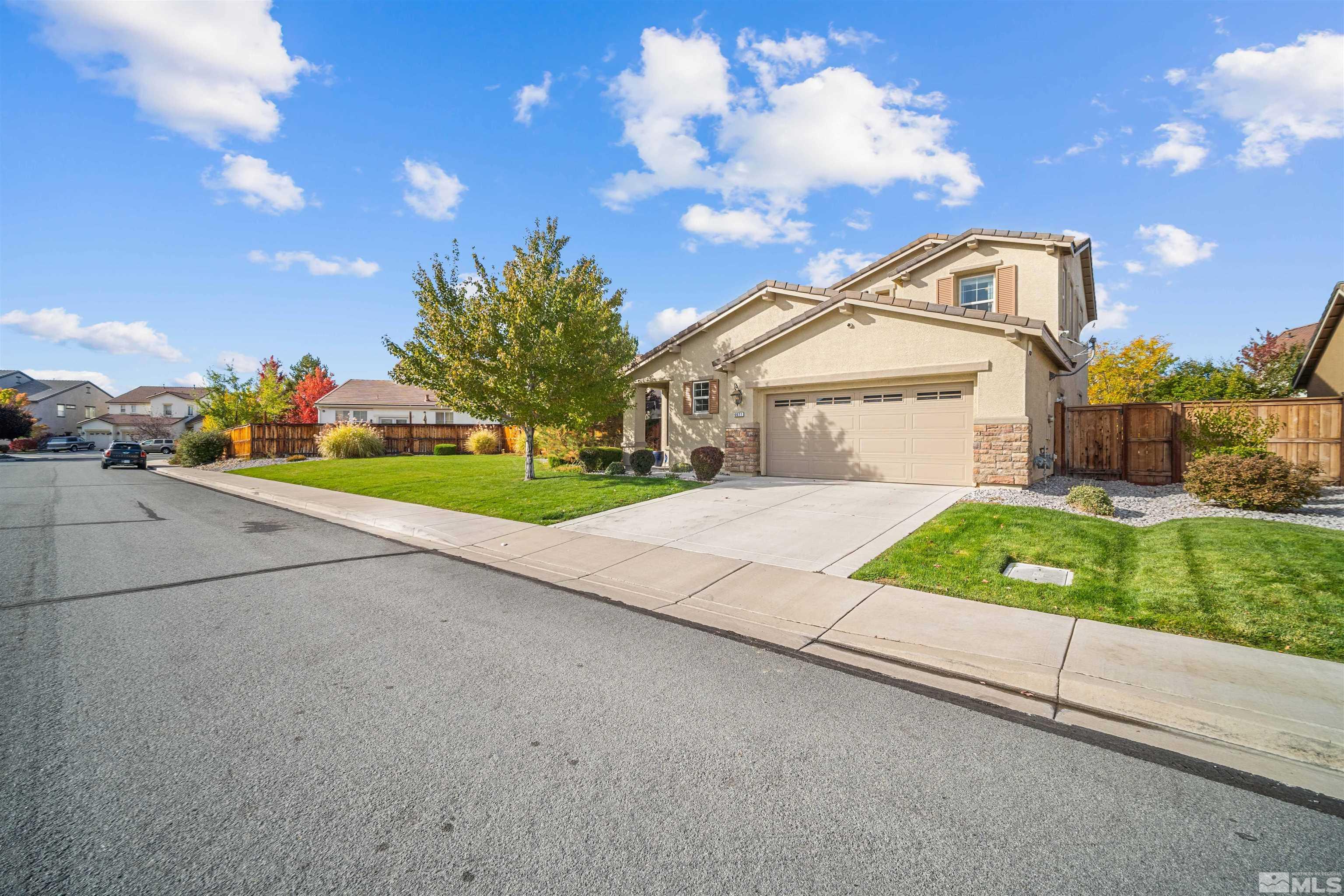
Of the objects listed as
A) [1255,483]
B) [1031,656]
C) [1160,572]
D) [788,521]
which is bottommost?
[1031,656]

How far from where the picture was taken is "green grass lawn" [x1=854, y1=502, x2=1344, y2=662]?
5059 millimetres

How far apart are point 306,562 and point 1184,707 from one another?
9.24 metres

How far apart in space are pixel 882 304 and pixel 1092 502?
6.40m

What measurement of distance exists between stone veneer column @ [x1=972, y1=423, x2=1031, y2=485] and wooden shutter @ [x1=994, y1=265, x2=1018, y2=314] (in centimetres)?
491

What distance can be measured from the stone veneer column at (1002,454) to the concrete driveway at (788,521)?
788mm

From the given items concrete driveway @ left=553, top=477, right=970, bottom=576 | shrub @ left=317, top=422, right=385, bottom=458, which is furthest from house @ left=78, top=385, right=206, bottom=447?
concrete driveway @ left=553, top=477, right=970, bottom=576

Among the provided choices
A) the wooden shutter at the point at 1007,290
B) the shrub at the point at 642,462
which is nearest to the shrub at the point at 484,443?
the shrub at the point at 642,462

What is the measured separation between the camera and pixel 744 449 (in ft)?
53.4

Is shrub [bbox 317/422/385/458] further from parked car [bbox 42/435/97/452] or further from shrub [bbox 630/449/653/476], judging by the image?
parked car [bbox 42/435/97/452]

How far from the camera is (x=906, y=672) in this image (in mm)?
4371

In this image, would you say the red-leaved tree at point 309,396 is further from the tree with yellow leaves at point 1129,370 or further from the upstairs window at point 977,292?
the tree with yellow leaves at point 1129,370

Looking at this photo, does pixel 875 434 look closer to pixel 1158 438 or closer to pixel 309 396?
pixel 1158 438

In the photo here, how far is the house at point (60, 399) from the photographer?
6606cm

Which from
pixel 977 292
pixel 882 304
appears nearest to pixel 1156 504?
pixel 882 304
